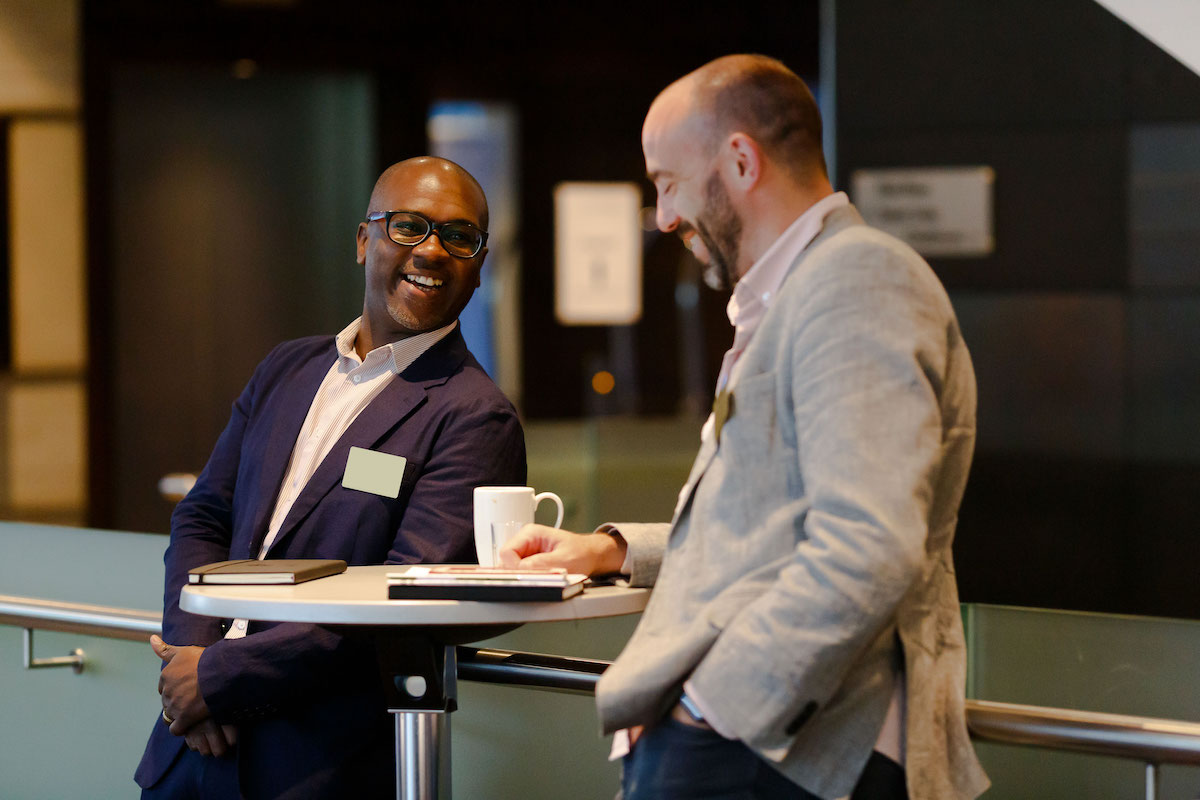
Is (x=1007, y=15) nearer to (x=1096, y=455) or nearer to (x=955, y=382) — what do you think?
(x=1096, y=455)

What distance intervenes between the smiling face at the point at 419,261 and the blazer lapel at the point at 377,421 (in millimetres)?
91

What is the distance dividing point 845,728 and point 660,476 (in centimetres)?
188

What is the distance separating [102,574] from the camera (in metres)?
3.43

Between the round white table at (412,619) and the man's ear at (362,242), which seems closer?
the round white table at (412,619)

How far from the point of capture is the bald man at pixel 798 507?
4.00ft

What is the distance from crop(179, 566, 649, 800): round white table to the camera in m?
1.58

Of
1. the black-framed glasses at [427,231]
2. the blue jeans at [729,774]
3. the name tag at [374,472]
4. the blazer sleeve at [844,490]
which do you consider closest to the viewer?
the blazer sleeve at [844,490]

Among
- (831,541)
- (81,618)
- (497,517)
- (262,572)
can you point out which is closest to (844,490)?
(831,541)

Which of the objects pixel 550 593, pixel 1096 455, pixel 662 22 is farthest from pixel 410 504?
pixel 662 22

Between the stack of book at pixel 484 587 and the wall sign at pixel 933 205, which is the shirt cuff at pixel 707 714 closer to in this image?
the stack of book at pixel 484 587

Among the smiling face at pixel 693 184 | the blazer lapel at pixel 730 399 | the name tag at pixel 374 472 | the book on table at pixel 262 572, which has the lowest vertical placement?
the book on table at pixel 262 572

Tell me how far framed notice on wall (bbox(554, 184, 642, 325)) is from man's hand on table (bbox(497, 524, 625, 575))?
1698 millimetres

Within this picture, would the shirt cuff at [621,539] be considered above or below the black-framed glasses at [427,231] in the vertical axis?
below

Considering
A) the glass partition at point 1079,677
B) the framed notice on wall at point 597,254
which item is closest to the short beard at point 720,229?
the glass partition at point 1079,677
